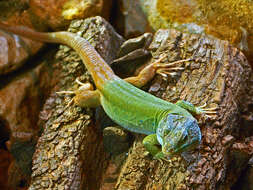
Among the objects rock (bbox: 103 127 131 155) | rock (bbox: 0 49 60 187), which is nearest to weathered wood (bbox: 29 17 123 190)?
rock (bbox: 103 127 131 155)

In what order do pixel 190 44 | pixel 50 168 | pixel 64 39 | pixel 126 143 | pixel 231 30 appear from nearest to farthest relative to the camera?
1. pixel 50 168
2. pixel 126 143
3. pixel 190 44
4. pixel 231 30
5. pixel 64 39

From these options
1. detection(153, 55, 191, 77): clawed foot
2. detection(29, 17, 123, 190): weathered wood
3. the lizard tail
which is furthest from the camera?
the lizard tail

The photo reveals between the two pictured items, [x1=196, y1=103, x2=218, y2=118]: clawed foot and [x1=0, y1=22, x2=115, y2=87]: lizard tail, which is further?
[x1=0, y1=22, x2=115, y2=87]: lizard tail

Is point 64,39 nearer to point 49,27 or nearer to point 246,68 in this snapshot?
point 49,27

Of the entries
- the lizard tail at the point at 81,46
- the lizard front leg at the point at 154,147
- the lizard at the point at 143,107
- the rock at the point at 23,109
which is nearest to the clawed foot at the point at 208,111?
the lizard at the point at 143,107

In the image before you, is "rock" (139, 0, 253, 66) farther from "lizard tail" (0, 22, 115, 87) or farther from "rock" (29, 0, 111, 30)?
"lizard tail" (0, 22, 115, 87)

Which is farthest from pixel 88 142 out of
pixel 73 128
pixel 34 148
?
pixel 34 148

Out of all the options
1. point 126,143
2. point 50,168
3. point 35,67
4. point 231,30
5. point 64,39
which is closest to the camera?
point 50,168

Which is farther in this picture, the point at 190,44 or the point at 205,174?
the point at 190,44
